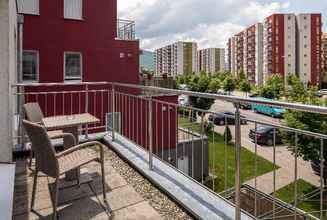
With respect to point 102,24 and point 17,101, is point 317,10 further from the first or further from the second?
point 17,101

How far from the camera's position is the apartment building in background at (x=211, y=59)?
10944 cm

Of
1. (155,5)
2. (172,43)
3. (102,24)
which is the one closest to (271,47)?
(172,43)

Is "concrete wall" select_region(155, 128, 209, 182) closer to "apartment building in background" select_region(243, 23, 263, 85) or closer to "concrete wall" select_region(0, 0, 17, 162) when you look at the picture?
"concrete wall" select_region(0, 0, 17, 162)

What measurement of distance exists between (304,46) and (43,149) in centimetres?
7132

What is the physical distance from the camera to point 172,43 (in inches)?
4141

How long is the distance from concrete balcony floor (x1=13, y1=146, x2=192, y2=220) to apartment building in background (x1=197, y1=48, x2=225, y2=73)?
355 ft

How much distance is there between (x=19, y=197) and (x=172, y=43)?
10535cm

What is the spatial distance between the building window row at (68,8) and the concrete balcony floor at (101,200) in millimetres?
10347

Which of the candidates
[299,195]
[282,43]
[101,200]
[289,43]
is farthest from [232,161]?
[289,43]

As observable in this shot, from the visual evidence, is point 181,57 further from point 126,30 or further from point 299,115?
point 299,115

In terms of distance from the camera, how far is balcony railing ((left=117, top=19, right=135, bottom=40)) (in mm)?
15328

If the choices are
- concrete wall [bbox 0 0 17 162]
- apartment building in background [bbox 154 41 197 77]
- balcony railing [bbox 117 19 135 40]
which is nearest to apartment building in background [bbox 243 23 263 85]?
apartment building in background [bbox 154 41 197 77]

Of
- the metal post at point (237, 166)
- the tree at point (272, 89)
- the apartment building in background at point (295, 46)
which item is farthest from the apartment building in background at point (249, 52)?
the metal post at point (237, 166)

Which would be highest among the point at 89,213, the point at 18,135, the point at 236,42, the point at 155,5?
the point at 236,42
